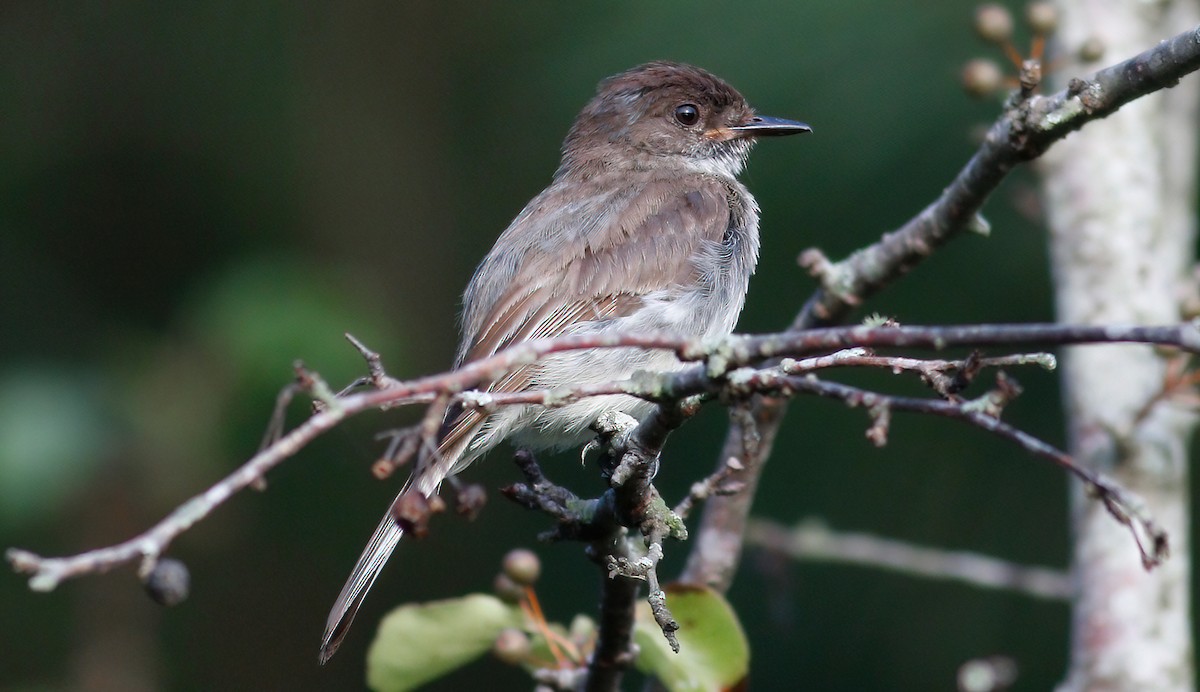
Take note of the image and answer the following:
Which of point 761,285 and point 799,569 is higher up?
point 761,285

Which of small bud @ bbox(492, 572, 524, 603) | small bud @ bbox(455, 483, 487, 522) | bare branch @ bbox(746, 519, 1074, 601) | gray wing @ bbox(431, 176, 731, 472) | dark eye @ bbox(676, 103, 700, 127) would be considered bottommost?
small bud @ bbox(455, 483, 487, 522)

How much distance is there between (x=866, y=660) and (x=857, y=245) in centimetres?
167

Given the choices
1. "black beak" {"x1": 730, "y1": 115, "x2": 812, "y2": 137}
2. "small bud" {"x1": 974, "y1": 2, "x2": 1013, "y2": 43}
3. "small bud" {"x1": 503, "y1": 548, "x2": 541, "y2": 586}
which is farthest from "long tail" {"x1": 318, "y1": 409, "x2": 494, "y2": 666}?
"black beak" {"x1": 730, "y1": 115, "x2": 812, "y2": 137}

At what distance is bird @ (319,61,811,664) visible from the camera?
3.62 metres

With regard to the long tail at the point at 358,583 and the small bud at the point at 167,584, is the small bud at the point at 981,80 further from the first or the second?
the small bud at the point at 167,584

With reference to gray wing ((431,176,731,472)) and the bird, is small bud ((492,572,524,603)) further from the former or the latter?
gray wing ((431,176,731,472))

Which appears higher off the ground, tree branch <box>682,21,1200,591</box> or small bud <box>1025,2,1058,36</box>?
small bud <box>1025,2,1058,36</box>

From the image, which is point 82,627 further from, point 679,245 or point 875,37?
point 875,37

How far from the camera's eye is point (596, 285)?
385 cm

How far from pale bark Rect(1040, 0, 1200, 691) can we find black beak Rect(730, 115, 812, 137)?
89 centimetres

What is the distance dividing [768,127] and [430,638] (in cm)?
260

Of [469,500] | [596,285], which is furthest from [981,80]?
[469,500]

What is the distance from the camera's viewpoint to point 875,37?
5031 millimetres

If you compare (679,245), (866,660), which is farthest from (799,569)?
(679,245)
